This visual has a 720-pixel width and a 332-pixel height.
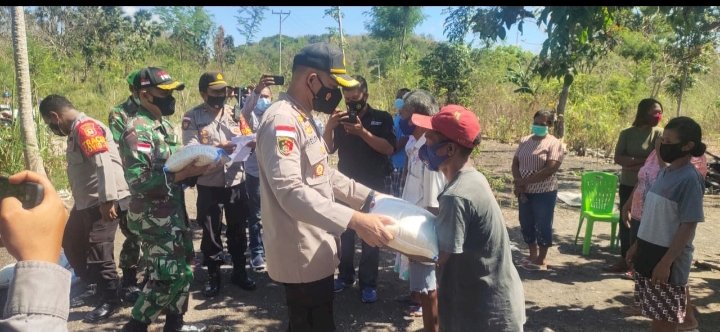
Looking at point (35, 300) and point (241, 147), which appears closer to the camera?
point (35, 300)

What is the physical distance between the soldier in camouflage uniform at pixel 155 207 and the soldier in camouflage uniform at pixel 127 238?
43 centimetres

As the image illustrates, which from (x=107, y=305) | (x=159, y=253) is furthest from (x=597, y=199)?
(x=107, y=305)

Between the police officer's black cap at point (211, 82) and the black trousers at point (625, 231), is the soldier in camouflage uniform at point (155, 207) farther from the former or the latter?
the black trousers at point (625, 231)

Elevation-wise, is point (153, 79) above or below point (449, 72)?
below

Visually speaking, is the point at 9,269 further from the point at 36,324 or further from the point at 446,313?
the point at 446,313

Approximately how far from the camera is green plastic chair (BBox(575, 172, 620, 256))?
5.78m

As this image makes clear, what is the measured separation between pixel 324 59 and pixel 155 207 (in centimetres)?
165

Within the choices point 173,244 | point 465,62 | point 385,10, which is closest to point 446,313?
point 173,244

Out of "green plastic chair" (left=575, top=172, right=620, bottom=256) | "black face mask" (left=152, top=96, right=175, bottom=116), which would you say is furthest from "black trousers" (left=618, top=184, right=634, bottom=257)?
"black face mask" (left=152, top=96, right=175, bottom=116)

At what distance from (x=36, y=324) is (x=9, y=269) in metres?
0.66

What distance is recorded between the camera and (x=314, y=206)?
2.20m

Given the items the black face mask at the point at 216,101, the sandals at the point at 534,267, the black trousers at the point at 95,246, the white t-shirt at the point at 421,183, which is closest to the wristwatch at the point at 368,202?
the white t-shirt at the point at 421,183

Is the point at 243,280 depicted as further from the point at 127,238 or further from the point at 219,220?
the point at 127,238

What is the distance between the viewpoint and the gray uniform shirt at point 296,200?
87.2 inches
